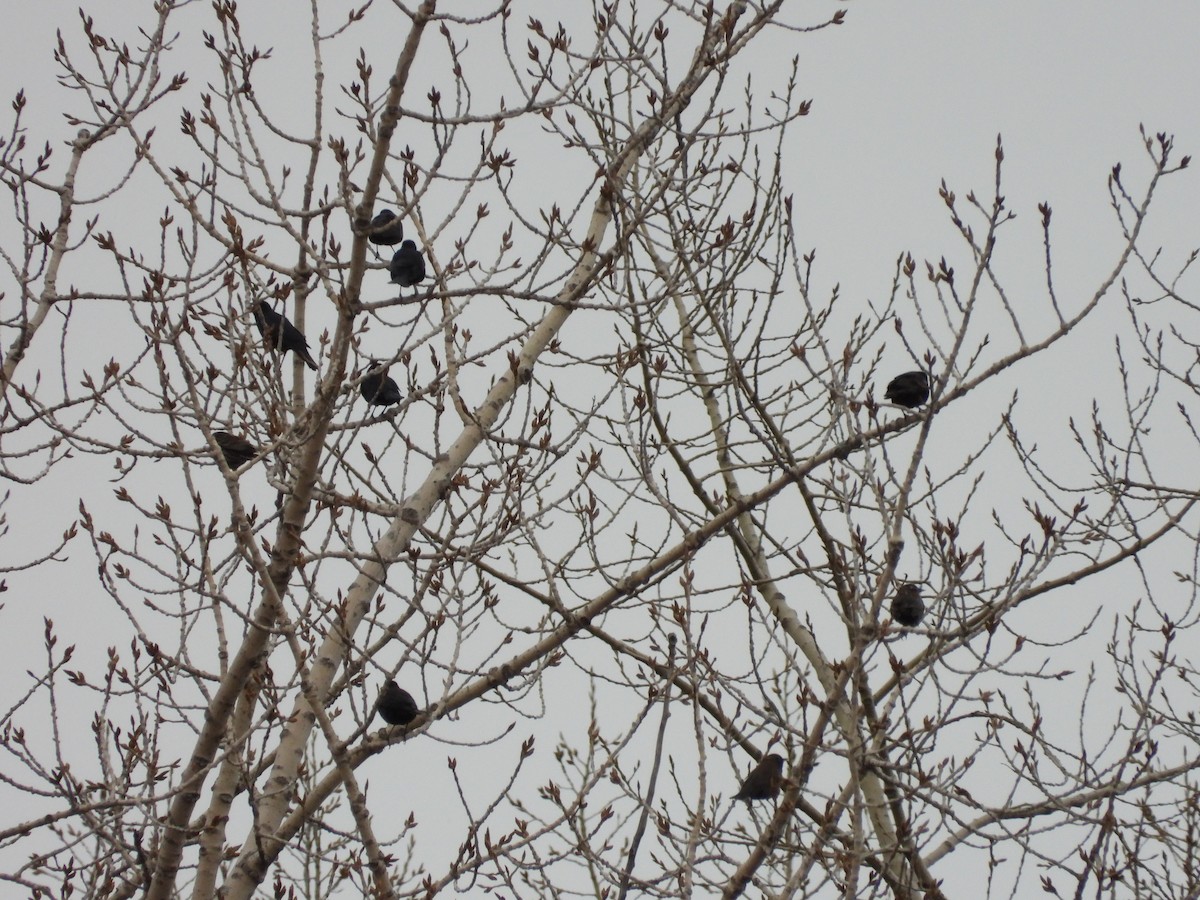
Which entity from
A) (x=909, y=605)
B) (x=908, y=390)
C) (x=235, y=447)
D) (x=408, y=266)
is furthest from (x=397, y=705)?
(x=908, y=390)

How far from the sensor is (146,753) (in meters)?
4.81

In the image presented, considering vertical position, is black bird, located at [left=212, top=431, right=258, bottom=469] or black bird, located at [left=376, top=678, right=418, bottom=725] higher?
black bird, located at [left=212, top=431, right=258, bottom=469]

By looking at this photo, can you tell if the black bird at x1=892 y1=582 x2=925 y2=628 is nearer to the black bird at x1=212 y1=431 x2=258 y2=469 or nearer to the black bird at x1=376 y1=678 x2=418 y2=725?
the black bird at x1=376 y1=678 x2=418 y2=725

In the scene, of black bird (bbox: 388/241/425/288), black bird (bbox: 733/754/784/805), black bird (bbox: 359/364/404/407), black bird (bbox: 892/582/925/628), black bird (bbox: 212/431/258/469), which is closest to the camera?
black bird (bbox: 733/754/784/805)

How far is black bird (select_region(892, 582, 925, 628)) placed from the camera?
507 cm

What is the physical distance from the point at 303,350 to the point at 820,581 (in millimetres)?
2676

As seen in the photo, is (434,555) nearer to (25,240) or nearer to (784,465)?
(784,465)

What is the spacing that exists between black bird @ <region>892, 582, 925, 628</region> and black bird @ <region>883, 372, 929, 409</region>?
37.9 inches

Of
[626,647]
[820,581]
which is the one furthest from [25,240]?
[820,581]

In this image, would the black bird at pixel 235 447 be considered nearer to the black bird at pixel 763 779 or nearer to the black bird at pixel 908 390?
the black bird at pixel 763 779

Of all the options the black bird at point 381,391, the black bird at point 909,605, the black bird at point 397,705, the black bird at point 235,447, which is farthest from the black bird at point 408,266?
the black bird at point 909,605

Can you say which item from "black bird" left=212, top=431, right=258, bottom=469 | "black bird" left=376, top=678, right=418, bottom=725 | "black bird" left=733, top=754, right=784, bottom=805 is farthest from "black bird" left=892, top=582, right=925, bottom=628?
"black bird" left=212, top=431, right=258, bottom=469

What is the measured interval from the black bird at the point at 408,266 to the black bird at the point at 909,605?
105 inches

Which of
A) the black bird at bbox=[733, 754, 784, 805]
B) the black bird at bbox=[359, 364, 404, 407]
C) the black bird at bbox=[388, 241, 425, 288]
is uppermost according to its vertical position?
the black bird at bbox=[388, 241, 425, 288]
